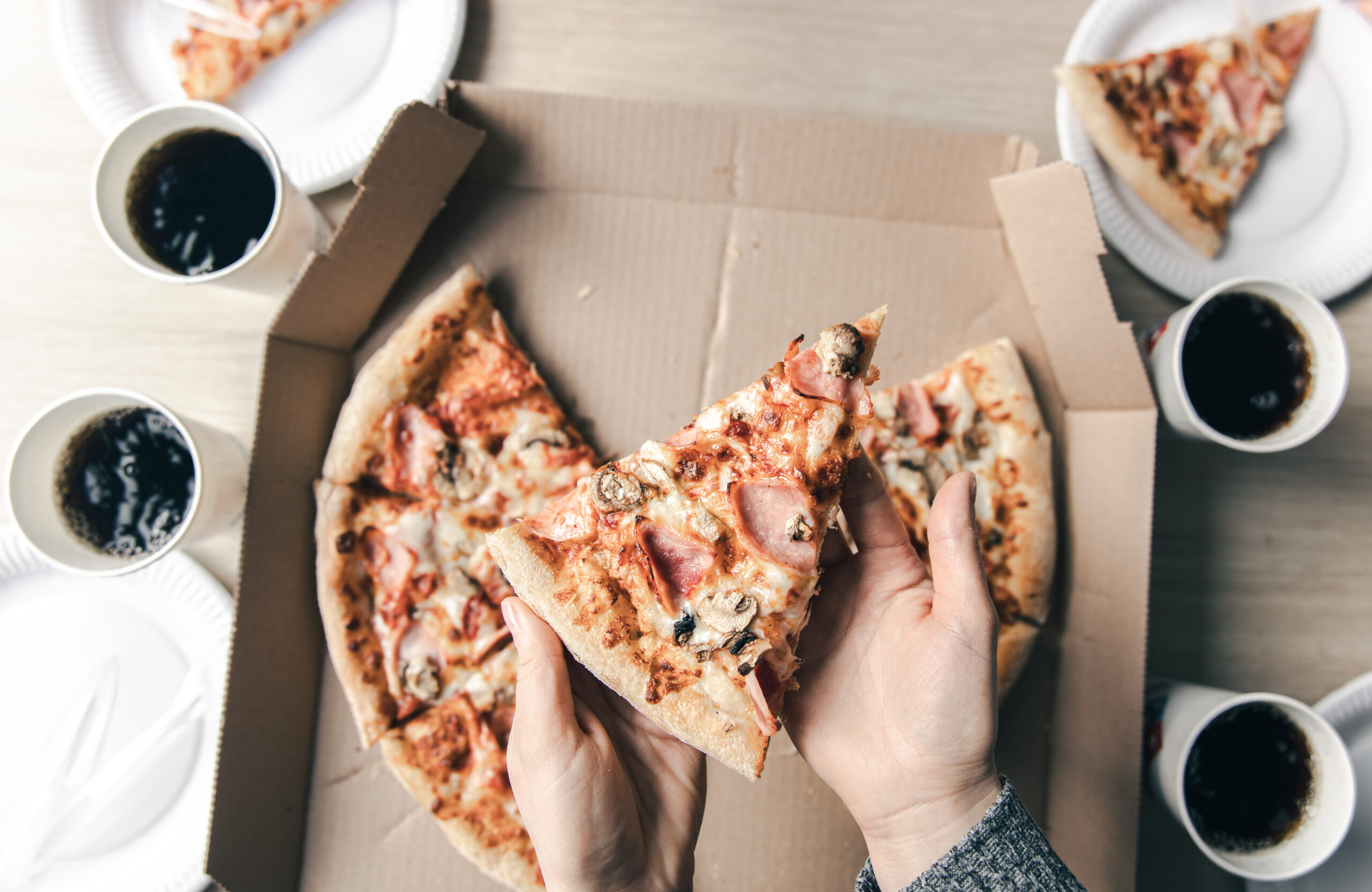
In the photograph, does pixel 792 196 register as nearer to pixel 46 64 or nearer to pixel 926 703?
pixel 926 703

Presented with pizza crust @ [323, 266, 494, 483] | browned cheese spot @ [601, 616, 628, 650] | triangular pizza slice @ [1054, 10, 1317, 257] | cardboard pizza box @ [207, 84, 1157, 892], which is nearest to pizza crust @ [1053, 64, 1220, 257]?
triangular pizza slice @ [1054, 10, 1317, 257]

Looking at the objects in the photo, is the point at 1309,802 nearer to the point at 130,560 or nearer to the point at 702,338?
the point at 702,338

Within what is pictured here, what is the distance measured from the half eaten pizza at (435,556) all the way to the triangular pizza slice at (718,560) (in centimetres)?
53

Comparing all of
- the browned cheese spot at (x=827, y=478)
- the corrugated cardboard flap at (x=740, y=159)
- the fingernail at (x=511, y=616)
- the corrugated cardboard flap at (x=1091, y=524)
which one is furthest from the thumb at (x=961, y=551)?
the corrugated cardboard flap at (x=740, y=159)

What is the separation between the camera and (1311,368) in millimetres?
2090

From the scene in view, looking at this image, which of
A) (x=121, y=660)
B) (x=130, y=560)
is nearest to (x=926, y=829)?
(x=130, y=560)

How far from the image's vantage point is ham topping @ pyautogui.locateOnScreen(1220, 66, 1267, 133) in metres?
2.43

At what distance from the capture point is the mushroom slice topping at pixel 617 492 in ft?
5.37

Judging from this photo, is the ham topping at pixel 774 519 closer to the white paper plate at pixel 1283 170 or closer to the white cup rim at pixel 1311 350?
the white cup rim at pixel 1311 350

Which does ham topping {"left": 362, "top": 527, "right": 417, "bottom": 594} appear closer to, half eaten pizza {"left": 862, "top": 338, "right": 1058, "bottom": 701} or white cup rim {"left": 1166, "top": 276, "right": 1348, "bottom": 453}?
half eaten pizza {"left": 862, "top": 338, "right": 1058, "bottom": 701}

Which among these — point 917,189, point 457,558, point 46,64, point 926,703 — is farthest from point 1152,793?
point 46,64

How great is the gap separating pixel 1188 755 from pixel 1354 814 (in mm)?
612

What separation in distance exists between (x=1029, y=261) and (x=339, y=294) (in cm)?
187

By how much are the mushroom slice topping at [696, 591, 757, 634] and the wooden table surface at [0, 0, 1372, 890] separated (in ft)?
4.99
